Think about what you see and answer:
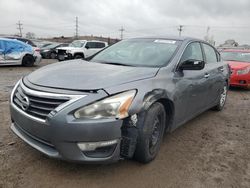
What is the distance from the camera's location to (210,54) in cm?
506

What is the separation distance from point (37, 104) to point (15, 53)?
10740mm

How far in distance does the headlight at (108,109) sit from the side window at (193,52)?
4.86 ft

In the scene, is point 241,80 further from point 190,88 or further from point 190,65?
point 190,65

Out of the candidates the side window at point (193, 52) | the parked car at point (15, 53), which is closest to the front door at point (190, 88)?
the side window at point (193, 52)

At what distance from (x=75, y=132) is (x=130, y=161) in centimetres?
98

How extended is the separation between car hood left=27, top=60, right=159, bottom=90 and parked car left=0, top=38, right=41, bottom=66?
9.65 m

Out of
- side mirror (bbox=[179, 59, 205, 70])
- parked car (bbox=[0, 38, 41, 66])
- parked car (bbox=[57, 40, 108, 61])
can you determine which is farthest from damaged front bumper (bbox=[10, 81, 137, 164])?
parked car (bbox=[57, 40, 108, 61])

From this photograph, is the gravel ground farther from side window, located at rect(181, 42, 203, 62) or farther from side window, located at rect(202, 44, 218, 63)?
side window, located at rect(202, 44, 218, 63)

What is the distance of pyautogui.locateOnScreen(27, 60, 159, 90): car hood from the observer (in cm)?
257

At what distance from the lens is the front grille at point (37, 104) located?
2.44m

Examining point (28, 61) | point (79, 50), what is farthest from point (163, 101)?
point (79, 50)

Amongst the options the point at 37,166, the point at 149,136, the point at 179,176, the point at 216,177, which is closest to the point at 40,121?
the point at 37,166

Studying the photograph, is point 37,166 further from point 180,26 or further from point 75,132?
point 180,26

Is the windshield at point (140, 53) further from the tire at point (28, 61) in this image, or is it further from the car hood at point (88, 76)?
the tire at point (28, 61)
